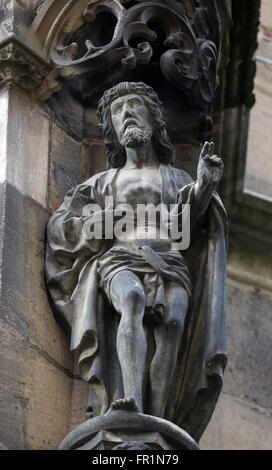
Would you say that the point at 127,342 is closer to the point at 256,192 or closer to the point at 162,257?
the point at 162,257

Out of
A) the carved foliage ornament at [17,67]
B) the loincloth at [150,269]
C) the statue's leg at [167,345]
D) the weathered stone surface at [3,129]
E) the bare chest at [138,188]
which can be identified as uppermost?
the carved foliage ornament at [17,67]

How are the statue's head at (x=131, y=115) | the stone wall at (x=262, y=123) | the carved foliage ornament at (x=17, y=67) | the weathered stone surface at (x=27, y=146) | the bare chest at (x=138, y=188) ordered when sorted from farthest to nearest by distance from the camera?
1. the stone wall at (x=262, y=123)
2. the carved foliage ornament at (x=17, y=67)
3. the weathered stone surface at (x=27, y=146)
4. the statue's head at (x=131, y=115)
5. the bare chest at (x=138, y=188)

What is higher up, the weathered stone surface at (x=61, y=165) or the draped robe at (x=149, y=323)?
the weathered stone surface at (x=61, y=165)

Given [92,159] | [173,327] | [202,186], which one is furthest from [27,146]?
[173,327]

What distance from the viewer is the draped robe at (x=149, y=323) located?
10117mm

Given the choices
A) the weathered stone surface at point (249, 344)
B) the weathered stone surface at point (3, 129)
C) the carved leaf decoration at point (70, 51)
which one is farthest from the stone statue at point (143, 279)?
the weathered stone surface at point (249, 344)

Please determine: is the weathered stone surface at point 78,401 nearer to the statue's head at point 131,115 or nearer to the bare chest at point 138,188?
the bare chest at point 138,188

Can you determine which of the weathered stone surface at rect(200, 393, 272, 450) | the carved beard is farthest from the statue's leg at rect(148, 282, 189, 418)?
the weathered stone surface at rect(200, 393, 272, 450)

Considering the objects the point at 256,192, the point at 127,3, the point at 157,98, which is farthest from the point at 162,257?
the point at 256,192

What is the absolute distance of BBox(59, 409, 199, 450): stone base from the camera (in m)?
9.58

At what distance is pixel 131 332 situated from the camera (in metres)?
9.95

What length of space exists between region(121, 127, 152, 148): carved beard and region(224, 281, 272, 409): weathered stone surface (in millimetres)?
2817

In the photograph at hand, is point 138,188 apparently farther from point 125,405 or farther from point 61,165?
point 125,405

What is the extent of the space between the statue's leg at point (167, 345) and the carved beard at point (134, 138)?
79cm
